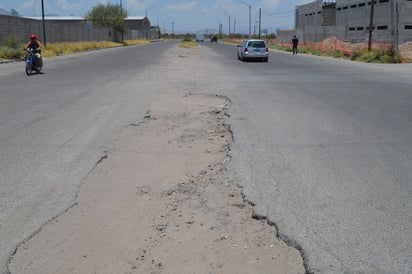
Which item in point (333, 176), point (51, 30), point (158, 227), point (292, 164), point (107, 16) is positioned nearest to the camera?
point (158, 227)

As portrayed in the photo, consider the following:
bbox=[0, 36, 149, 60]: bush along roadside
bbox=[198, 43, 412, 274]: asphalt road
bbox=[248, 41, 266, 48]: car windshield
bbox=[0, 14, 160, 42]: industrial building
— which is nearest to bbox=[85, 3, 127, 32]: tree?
bbox=[0, 14, 160, 42]: industrial building

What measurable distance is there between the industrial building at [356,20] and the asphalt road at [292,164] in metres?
30.5

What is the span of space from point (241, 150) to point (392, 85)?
40.4ft

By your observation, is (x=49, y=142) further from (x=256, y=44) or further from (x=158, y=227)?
(x=256, y=44)

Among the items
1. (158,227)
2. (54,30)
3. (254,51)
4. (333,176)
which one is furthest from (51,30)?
(158,227)

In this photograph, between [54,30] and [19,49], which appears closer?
[19,49]

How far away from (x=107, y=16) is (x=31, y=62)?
71.0 m

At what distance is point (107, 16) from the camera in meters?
90.4

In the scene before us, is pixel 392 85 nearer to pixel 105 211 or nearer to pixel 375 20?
pixel 105 211

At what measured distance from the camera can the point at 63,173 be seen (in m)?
6.54

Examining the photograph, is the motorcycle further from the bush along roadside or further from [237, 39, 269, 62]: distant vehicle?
[237, 39, 269, 62]: distant vehicle

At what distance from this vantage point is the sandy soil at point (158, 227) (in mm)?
4027

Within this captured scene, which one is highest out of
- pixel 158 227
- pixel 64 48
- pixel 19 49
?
pixel 64 48

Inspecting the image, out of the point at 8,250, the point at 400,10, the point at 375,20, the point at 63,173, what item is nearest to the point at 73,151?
the point at 63,173
